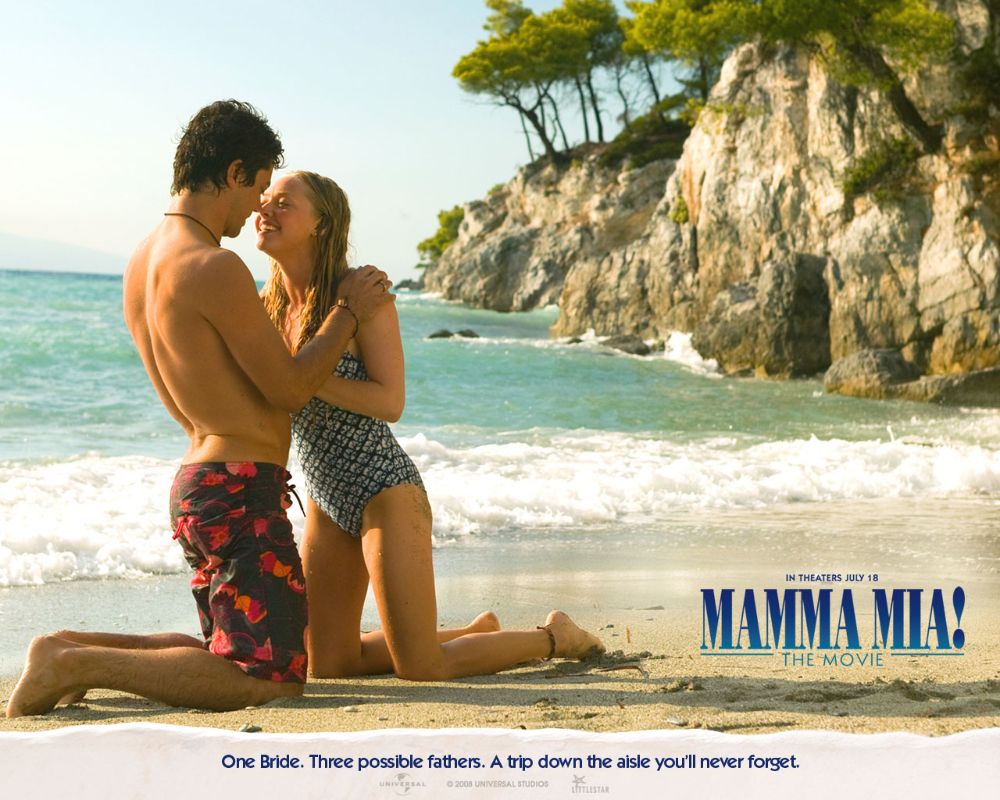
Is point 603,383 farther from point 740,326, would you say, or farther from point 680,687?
point 680,687

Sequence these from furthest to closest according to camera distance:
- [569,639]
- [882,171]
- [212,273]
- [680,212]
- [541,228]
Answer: [541,228], [680,212], [882,171], [569,639], [212,273]

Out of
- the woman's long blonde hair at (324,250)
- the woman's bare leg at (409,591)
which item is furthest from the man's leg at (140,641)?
the woman's long blonde hair at (324,250)

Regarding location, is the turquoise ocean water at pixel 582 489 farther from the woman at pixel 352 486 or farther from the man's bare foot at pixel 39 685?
the woman at pixel 352 486

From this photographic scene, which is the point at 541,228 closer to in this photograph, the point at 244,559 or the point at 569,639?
the point at 569,639

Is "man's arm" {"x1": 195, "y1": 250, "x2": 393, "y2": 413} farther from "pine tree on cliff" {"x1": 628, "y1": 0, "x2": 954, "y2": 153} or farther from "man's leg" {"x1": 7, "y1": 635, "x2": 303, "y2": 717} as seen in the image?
"pine tree on cliff" {"x1": 628, "y1": 0, "x2": 954, "y2": 153}

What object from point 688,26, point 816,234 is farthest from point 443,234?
point 816,234

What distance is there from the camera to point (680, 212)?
26438 mm

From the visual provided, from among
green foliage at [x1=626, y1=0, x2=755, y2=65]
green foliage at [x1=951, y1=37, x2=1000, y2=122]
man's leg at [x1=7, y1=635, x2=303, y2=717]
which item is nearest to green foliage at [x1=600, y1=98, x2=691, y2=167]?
green foliage at [x1=626, y1=0, x2=755, y2=65]

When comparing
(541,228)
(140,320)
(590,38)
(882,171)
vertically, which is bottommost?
(140,320)

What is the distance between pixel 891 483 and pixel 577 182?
32638 mm

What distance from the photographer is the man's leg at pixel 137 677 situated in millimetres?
3051

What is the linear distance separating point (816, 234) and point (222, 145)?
64.5ft

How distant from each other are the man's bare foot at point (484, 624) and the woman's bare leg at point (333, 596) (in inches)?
10.4

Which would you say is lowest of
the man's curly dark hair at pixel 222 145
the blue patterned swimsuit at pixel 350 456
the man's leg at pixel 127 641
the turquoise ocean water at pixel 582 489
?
the turquoise ocean water at pixel 582 489
